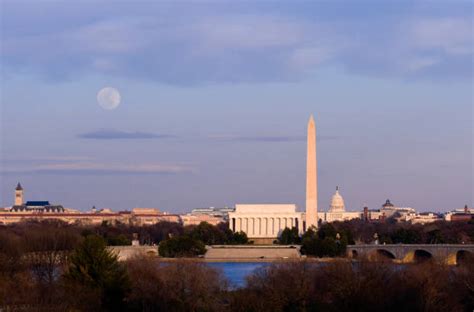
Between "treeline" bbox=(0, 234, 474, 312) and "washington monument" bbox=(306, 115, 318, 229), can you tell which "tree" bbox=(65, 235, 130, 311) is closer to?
"treeline" bbox=(0, 234, 474, 312)

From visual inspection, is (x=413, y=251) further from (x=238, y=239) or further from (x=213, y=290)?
(x=213, y=290)

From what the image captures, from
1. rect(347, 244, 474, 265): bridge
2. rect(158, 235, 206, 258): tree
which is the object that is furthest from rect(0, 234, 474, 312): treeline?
rect(158, 235, 206, 258): tree

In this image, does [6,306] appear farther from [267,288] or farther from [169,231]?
[169,231]

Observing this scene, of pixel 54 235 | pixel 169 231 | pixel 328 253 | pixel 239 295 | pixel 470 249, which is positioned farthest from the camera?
pixel 169 231

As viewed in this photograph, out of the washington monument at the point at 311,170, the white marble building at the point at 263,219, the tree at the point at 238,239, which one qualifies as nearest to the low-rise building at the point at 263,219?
the white marble building at the point at 263,219

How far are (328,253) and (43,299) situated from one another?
6002 centimetres

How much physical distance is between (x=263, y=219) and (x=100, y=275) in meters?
95.8

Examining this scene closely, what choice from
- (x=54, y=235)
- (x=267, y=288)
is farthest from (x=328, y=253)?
(x=267, y=288)

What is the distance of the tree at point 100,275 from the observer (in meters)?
41.1

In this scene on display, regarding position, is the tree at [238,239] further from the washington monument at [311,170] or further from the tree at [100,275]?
the tree at [100,275]

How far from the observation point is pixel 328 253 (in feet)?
320

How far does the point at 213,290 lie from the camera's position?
43500 mm

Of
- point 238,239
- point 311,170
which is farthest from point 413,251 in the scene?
point 238,239

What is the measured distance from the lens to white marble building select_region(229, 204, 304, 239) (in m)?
136
